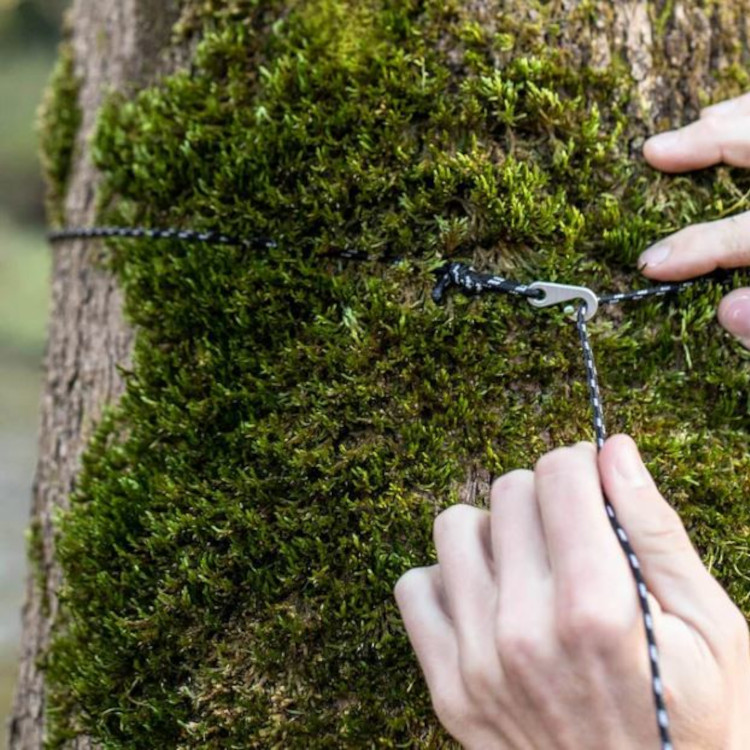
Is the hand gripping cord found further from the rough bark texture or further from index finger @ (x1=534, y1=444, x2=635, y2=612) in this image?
the rough bark texture

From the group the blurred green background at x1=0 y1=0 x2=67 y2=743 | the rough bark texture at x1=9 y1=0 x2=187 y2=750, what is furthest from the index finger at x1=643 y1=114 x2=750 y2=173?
the blurred green background at x1=0 y1=0 x2=67 y2=743

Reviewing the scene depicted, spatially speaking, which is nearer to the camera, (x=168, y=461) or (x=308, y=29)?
(x=168, y=461)

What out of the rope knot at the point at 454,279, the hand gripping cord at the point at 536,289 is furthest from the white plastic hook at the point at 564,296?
the rope knot at the point at 454,279

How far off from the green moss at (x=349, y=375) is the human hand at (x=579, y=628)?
0.32 m

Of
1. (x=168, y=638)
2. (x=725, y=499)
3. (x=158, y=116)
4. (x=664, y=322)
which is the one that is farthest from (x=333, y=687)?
(x=158, y=116)

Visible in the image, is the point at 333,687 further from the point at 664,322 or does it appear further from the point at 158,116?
the point at 158,116

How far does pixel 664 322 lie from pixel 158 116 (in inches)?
51.1

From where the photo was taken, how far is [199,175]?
6.10ft

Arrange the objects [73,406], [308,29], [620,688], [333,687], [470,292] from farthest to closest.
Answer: [73,406], [308,29], [470,292], [333,687], [620,688]

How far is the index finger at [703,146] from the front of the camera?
69.1 inches

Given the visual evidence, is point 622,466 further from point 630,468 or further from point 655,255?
point 655,255

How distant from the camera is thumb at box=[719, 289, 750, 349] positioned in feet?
5.44

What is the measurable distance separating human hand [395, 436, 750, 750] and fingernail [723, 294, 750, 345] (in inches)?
22.8

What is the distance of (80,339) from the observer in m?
2.09
